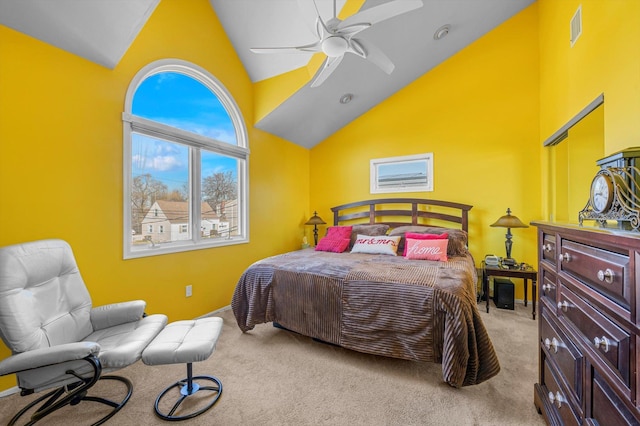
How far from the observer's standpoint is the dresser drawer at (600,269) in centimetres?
83

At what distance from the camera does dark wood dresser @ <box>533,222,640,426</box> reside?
31.3 inches

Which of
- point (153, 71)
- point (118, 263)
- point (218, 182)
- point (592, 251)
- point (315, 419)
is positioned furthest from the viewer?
point (218, 182)

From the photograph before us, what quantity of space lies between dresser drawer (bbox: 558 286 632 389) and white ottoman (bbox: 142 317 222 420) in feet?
5.97

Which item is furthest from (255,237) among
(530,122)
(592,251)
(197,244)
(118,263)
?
(530,122)

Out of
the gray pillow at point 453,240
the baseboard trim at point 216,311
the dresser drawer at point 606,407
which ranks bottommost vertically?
the baseboard trim at point 216,311

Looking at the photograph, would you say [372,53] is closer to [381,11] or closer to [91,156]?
[381,11]

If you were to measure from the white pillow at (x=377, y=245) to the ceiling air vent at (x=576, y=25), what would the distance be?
258cm

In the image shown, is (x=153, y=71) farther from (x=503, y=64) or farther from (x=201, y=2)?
(x=503, y=64)

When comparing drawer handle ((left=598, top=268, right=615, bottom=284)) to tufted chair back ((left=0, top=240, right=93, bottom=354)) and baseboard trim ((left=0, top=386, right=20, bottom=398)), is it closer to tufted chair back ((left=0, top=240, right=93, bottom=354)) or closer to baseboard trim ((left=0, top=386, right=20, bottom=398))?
tufted chair back ((left=0, top=240, right=93, bottom=354))

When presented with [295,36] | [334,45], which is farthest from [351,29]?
[295,36]

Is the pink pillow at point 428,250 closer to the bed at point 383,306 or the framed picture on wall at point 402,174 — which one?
the bed at point 383,306

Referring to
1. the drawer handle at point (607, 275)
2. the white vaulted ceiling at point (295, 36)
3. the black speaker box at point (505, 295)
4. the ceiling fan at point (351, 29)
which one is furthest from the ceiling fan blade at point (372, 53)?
the black speaker box at point (505, 295)

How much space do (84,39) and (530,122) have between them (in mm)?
4901

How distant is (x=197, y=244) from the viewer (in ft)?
10.2
